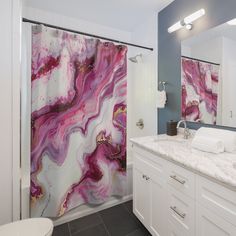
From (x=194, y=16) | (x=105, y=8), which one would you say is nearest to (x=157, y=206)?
(x=194, y=16)

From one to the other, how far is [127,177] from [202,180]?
1.27 meters

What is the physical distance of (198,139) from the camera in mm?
1311

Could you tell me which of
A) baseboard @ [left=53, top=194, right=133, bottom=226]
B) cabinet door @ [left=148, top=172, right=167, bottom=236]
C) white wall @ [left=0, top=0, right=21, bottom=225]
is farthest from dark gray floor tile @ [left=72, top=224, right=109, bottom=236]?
white wall @ [left=0, top=0, right=21, bottom=225]

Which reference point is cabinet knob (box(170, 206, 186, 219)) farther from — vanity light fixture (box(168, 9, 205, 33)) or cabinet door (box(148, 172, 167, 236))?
vanity light fixture (box(168, 9, 205, 33))

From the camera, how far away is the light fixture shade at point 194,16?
151 centimetres

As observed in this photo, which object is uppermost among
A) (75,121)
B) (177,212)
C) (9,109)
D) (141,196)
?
(9,109)

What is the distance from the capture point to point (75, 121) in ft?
5.51

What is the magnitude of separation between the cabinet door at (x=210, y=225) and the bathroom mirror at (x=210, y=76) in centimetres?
83

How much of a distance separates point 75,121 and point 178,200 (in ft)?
3.75

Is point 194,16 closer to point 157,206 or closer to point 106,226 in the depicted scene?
point 157,206

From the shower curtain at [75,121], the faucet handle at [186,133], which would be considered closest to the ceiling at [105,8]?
the shower curtain at [75,121]

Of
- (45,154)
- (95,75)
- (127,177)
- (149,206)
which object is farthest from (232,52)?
Result: (45,154)

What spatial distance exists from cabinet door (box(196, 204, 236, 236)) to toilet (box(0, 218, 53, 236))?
0.88m

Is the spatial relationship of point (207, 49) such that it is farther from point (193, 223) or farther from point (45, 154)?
point (45, 154)
